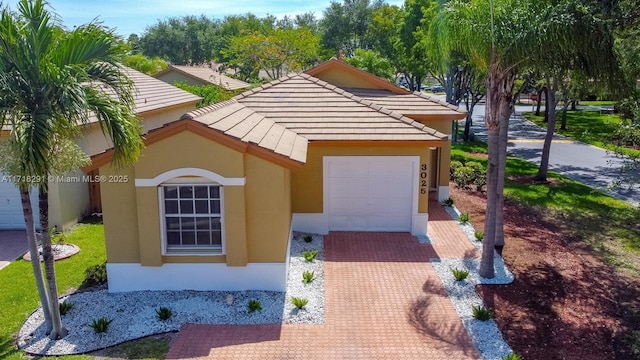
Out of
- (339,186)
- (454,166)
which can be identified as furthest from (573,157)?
(339,186)

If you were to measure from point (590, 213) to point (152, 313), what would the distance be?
1544 cm

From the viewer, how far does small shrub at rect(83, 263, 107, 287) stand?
1163 cm

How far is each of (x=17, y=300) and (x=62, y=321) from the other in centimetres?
174

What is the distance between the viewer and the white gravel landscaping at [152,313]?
9242mm

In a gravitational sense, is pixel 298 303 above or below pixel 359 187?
below

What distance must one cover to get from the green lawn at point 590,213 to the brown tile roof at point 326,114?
5838 millimetres

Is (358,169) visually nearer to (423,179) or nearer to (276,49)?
(423,179)

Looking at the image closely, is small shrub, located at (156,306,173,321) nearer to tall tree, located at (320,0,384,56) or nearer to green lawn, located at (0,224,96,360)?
green lawn, located at (0,224,96,360)

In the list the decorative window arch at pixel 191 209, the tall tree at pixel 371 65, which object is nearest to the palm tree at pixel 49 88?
the decorative window arch at pixel 191 209

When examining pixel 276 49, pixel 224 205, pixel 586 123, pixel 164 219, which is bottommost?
pixel 586 123

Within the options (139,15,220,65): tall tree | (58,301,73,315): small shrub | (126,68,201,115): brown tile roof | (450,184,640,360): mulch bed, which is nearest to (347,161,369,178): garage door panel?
(450,184,640,360): mulch bed

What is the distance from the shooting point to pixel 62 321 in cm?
988

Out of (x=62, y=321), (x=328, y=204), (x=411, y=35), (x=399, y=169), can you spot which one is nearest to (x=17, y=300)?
(x=62, y=321)

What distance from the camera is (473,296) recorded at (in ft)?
36.5
